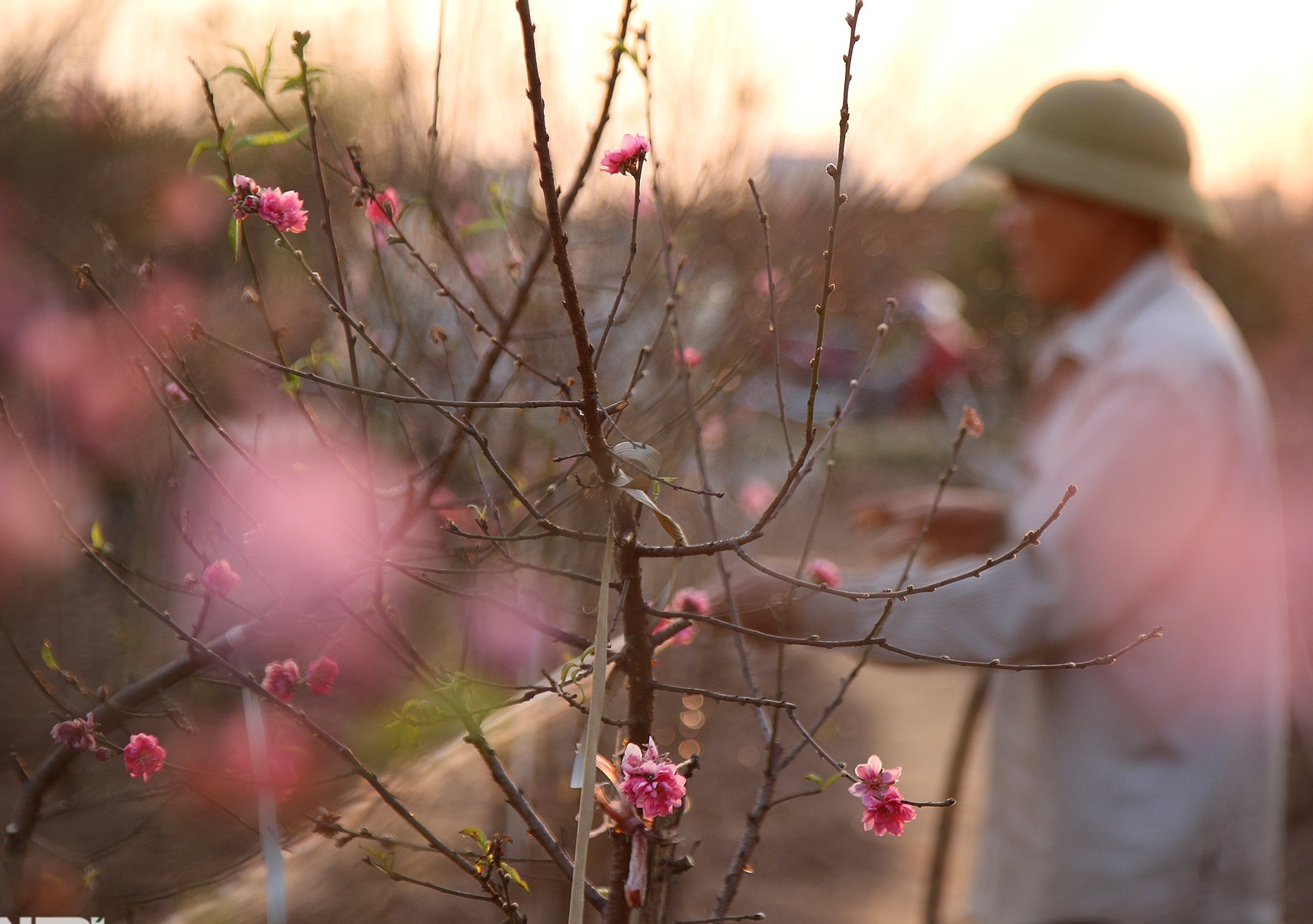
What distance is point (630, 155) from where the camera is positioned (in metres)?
0.85

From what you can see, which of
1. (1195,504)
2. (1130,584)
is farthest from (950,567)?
(1195,504)

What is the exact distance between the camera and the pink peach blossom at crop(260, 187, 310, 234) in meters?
0.93

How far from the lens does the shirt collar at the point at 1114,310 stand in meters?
2.46

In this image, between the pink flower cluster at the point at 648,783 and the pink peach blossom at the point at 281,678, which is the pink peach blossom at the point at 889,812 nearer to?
the pink flower cluster at the point at 648,783

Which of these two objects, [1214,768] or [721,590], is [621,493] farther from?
[1214,768]

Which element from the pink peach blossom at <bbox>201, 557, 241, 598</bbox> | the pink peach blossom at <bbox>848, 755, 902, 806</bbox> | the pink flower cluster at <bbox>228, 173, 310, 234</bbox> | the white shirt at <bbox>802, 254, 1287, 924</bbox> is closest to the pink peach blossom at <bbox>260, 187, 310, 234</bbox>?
the pink flower cluster at <bbox>228, 173, 310, 234</bbox>

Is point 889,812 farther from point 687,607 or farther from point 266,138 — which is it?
point 266,138

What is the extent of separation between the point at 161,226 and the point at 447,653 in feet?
9.20

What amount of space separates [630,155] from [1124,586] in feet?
5.44

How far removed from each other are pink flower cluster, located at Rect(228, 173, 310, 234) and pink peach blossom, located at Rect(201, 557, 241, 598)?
41 centimetres

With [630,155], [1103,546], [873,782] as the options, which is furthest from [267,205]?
[1103,546]

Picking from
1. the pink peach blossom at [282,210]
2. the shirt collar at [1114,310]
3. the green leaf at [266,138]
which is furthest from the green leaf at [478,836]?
the shirt collar at [1114,310]

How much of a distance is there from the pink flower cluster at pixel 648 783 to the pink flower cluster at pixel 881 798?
23 centimetres

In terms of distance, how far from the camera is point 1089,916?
2277mm
